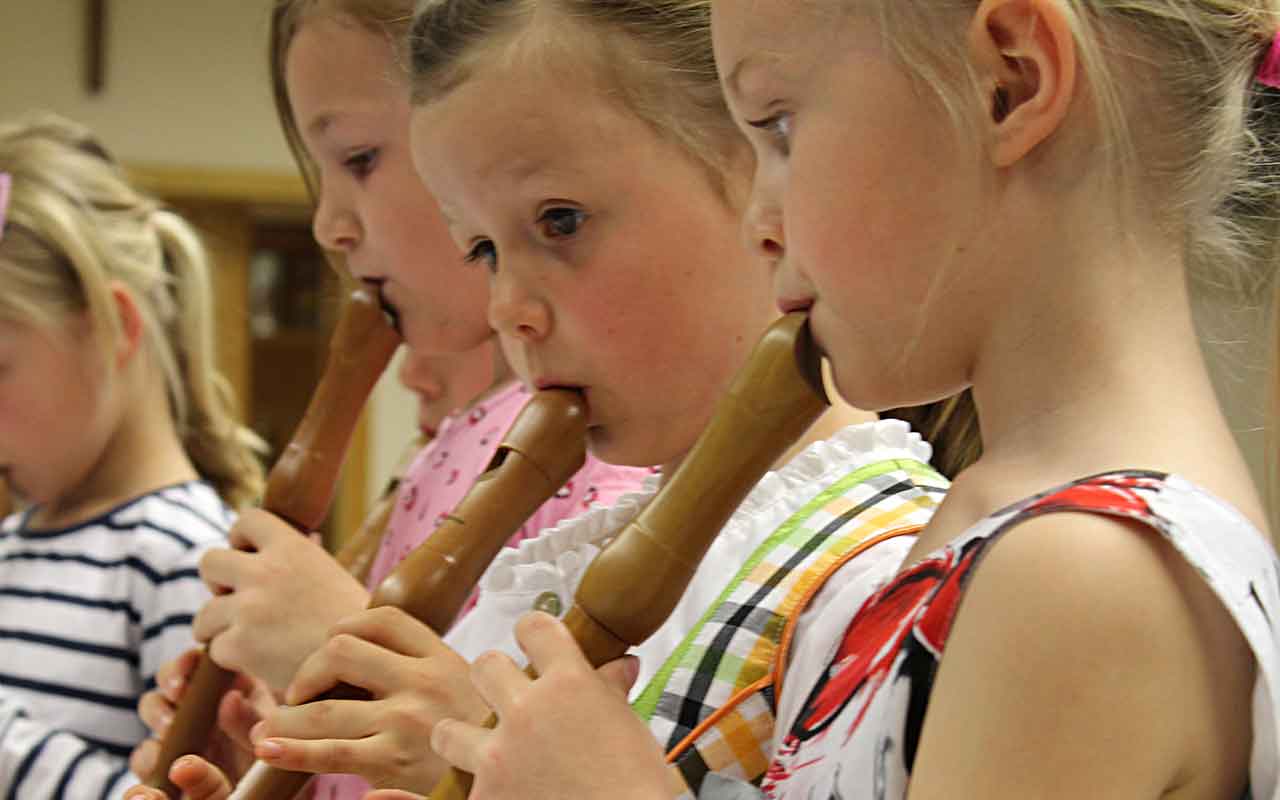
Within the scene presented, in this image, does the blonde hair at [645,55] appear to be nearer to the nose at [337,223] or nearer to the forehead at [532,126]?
the forehead at [532,126]

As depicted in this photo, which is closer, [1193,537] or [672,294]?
[1193,537]

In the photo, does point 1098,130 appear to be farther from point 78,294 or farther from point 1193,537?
point 78,294

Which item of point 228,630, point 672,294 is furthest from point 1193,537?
point 228,630

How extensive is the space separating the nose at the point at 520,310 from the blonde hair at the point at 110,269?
0.83 meters

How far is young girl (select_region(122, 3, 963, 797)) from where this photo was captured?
2.34 feet

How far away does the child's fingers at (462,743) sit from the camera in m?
0.55

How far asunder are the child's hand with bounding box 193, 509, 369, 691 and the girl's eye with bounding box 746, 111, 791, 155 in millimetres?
439

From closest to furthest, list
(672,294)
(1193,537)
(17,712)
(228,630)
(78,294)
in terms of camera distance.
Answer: (1193,537) → (672,294) → (228,630) → (17,712) → (78,294)

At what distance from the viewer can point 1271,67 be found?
54 centimetres

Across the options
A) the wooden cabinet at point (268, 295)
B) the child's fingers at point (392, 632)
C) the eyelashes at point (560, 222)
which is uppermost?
the eyelashes at point (560, 222)

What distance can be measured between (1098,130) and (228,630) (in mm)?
582

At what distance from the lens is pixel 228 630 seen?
35.9 inches

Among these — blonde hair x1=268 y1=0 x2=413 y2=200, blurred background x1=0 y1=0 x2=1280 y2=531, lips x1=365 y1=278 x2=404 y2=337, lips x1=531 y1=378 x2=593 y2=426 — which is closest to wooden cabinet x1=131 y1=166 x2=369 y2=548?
blurred background x1=0 y1=0 x2=1280 y2=531

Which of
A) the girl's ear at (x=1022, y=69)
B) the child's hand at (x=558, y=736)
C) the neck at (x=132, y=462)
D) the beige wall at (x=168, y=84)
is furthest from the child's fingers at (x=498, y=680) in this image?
the beige wall at (x=168, y=84)
